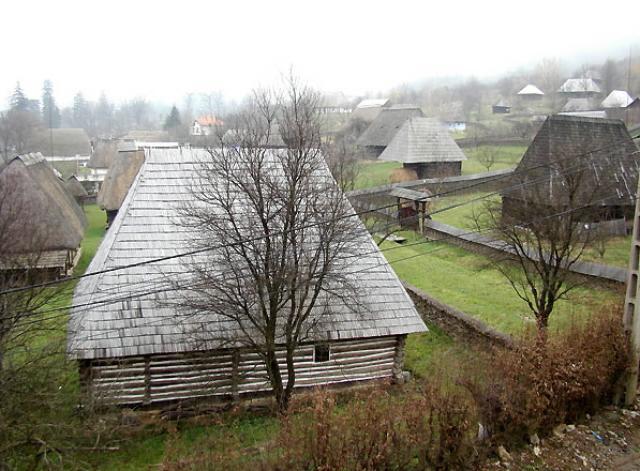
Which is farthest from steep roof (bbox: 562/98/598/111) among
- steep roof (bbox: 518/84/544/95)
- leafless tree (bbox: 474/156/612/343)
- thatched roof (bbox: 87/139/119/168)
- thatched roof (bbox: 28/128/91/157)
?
thatched roof (bbox: 28/128/91/157)

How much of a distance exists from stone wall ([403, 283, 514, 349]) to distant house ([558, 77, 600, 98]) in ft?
177

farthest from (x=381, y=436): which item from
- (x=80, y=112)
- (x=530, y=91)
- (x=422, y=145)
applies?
(x=80, y=112)

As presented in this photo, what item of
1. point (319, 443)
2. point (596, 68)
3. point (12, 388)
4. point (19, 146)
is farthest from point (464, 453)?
point (596, 68)

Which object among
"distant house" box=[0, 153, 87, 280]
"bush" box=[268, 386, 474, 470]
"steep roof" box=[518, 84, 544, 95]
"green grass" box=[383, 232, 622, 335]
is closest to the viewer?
"bush" box=[268, 386, 474, 470]

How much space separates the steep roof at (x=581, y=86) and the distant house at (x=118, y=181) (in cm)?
5203

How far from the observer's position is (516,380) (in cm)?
942

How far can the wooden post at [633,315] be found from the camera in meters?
10.5

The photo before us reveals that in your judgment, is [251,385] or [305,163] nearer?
[305,163]

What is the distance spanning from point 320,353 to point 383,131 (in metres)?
42.3

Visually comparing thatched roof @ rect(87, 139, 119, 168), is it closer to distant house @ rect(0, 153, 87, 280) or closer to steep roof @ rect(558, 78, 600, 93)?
distant house @ rect(0, 153, 87, 280)

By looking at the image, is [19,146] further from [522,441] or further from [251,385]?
[522,441]

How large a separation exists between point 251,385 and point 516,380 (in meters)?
6.44

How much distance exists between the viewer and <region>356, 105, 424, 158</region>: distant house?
2075 inches

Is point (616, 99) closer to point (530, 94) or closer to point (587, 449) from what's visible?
point (530, 94)
